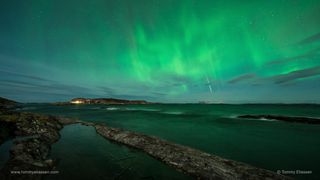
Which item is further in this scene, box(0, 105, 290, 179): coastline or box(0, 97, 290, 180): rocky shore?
box(0, 105, 290, 179): coastline

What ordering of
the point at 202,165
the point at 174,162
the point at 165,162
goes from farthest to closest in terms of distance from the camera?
1. the point at 165,162
2. the point at 174,162
3. the point at 202,165

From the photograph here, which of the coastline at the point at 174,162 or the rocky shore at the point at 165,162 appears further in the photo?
the coastline at the point at 174,162

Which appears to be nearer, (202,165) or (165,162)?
(202,165)

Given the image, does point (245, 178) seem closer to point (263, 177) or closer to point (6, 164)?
point (263, 177)

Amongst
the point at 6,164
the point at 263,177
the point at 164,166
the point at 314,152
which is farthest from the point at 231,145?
the point at 6,164

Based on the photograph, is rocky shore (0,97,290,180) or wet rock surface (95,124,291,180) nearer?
rocky shore (0,97,290,180)

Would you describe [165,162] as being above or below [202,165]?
below

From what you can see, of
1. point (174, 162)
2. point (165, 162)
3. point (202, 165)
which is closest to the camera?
point (202, 165)

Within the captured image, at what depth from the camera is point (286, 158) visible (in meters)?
13.9

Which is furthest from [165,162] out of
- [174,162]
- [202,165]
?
[202,165]

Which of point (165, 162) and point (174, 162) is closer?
point (174, 162)

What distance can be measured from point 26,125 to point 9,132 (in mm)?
1916

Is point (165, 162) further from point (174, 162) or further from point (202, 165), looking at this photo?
point (202, 165)

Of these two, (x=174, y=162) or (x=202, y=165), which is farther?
(x=174, y=162)
